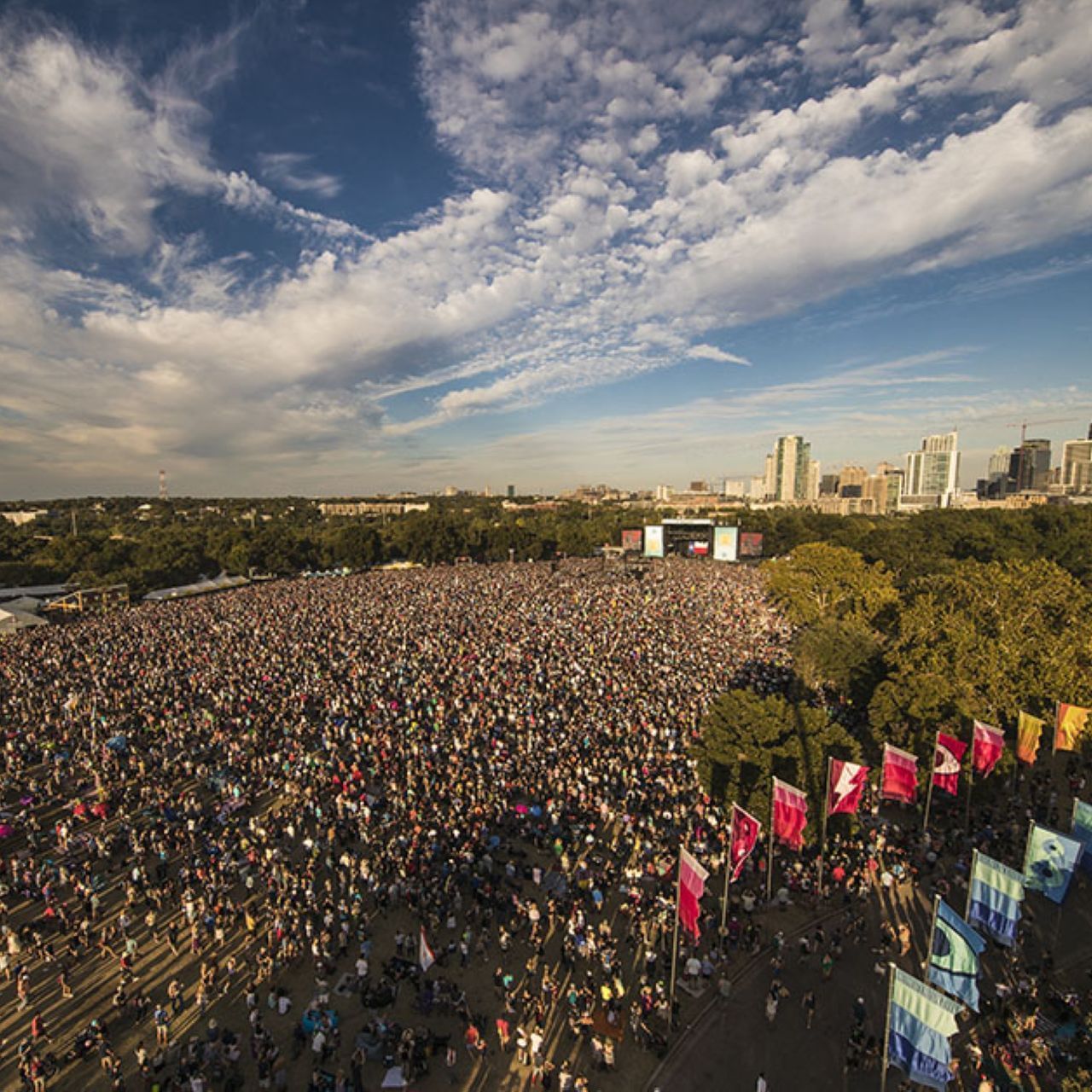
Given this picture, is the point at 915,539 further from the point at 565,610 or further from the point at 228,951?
the point at 228,951

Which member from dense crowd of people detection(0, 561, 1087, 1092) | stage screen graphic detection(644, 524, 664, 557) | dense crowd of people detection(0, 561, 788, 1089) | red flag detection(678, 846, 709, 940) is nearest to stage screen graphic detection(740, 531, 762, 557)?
stage screen graphic detection(644, 524, 664, 557)

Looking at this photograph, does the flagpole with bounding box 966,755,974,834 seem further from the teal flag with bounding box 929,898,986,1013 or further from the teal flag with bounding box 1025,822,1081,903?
the teal flag with bounding box 929,898,986,1013

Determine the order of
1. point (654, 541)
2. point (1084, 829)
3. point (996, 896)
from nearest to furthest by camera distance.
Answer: point (996, 896) → point (1084, 829) → point (654, 541)

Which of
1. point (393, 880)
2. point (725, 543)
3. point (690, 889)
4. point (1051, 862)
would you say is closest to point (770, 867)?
point (690, 889)

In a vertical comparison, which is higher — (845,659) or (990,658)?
(990,658)

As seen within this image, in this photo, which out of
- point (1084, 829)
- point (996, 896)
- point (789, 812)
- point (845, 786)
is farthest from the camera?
point (845, 786)

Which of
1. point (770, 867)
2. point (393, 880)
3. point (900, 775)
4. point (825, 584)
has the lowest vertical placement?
point (393, 880)

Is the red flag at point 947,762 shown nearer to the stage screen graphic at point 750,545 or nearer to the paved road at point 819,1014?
the paved road at point 819,1014

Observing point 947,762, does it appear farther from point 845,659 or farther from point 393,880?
point 393,880
